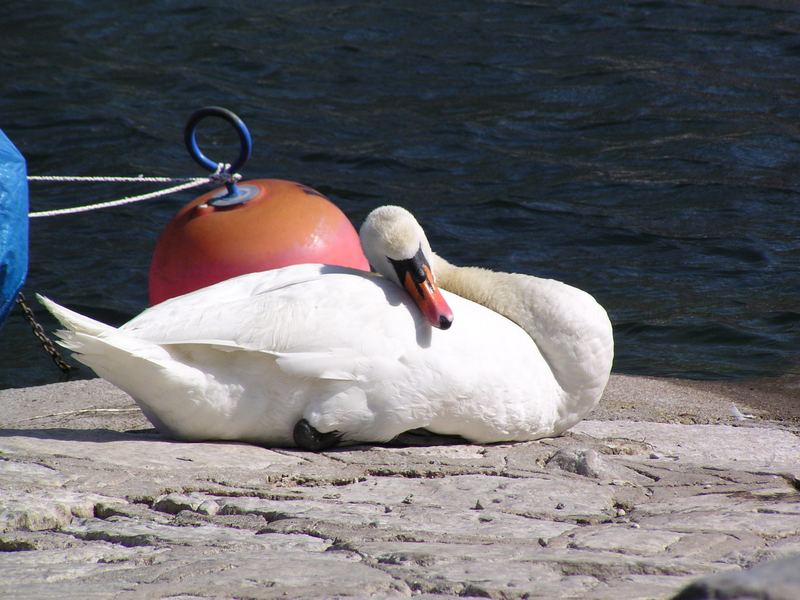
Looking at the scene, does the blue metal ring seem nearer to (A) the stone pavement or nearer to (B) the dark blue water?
(A) the stone pavement

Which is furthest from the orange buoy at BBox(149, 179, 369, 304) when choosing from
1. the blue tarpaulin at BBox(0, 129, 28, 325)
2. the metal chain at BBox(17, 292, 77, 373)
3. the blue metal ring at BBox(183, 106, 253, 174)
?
the blue tarpaulin at BBox(0, 129, 28, 325)

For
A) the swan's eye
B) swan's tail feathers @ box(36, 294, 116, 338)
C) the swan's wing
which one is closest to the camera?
swan's tail feathers @ box(36, 294, 116, 338)

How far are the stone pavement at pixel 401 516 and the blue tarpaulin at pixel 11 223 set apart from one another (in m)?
0.62

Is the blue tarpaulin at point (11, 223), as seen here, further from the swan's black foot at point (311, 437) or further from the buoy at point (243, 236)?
the swan's black foot at point (311, 437)

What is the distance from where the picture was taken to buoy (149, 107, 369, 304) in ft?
18.3

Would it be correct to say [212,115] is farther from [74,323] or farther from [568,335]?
[568,335]

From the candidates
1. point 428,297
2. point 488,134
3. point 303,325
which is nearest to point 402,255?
point 428,297

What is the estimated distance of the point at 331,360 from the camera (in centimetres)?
408

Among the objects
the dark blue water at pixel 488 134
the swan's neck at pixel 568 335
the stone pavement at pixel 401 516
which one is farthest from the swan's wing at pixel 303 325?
the dark blue water at pixel 488 134

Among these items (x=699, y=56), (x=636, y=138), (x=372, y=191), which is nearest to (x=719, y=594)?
(x=372, y=191)

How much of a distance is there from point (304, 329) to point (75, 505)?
112 cm

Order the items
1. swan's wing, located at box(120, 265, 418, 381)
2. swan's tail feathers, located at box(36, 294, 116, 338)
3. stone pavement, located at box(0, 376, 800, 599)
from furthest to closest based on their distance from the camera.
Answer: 1. swan's wing, located at box(120, 265, 418, 381)
2. swan's tail feathers, located at box(36, 294, 116, 338)
3. stone pavement, located at box(0, 376, 800, 599)

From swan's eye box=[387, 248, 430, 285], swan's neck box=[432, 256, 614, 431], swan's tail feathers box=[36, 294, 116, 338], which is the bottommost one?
swan's neck box=[432, 256, 614, 431]

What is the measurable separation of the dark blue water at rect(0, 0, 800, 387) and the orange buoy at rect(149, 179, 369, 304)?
2040mm
